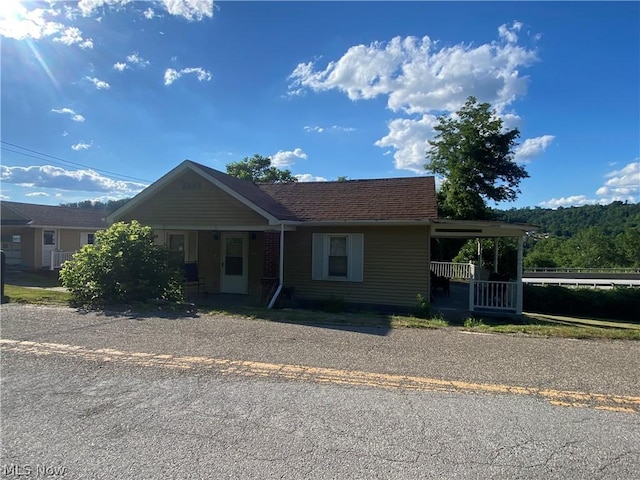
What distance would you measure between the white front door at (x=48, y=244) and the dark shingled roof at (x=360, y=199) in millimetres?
14940

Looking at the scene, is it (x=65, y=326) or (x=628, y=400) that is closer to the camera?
(x=628, y=400)

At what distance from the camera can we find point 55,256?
21672 mm

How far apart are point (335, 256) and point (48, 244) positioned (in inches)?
758

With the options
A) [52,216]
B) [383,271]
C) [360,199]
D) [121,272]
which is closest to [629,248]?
[360,199]

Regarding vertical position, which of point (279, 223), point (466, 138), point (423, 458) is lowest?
point (423, 458)

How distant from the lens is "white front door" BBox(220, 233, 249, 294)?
14453 mm

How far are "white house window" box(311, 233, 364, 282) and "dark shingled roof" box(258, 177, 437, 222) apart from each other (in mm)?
719

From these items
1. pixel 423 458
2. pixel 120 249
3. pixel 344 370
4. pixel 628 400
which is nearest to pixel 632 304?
pixel 628 400

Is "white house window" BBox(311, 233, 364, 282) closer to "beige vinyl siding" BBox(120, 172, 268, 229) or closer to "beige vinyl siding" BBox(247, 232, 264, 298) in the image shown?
"beige vinyl siding" BBox(120, 172, 268, 229)

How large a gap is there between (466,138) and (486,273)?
12672 mm

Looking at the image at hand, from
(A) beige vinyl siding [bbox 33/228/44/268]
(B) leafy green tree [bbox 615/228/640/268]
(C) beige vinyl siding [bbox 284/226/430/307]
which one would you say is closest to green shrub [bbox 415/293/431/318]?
(C) beige vinyl siding [bbox 284/226/430/307]

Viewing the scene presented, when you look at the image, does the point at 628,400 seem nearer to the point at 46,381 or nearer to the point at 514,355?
the point at 514,355

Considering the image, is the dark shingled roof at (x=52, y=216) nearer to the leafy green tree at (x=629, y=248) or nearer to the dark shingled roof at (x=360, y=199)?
the dark shingled roof at (x=360, y=199)

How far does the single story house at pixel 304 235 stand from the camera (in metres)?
12.2
